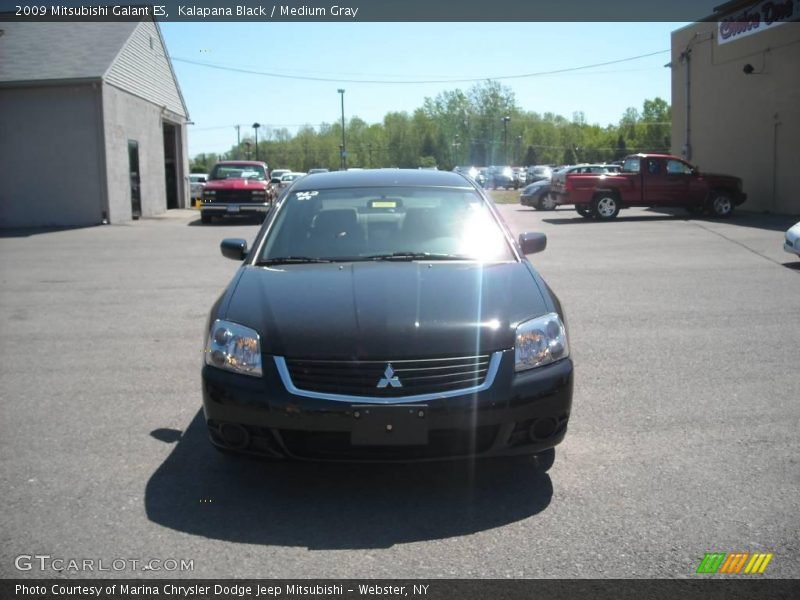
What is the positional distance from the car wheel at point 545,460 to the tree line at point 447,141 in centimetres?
9119

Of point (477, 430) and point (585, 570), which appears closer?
point (585, 570)

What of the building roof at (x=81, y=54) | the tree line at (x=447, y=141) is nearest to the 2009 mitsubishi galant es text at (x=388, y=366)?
the building roof at (x=81, y=54)

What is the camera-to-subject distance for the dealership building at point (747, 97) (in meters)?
22.5

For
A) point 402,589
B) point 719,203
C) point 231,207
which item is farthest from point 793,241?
point 231,207

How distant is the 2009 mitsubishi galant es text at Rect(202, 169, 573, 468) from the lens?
3.68 metres

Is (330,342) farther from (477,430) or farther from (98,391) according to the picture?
(98,391)

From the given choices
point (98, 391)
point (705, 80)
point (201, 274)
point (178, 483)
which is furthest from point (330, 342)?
point (705, 80)

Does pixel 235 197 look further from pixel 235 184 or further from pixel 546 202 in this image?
pixel 546 202

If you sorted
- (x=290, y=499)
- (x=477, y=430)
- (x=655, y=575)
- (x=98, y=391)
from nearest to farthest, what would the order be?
(x=655, y=575) < (x=477, y=430) < (x=290, y=499) < (x=98, y=391)

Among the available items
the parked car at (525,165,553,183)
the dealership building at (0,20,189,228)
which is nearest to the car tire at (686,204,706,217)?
the dealership building at (0,20,189,228)

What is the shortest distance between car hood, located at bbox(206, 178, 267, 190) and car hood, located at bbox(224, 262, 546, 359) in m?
19.8

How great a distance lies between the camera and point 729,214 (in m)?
23.5

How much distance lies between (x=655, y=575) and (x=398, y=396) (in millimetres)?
1293

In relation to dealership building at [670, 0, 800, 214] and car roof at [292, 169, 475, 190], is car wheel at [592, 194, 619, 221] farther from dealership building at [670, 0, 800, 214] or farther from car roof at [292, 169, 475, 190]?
car roof at [292, 169, 475, 190]
